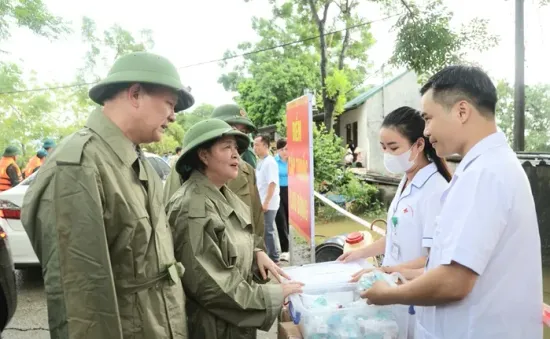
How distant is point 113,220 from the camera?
1.31m

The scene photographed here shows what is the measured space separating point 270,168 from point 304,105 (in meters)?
2.40

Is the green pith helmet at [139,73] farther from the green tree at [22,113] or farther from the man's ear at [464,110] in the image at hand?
the green tree at [22,113]

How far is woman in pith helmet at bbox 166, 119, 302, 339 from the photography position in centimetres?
173

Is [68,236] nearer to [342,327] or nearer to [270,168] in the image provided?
[342,327]

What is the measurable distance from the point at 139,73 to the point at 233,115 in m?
2.29

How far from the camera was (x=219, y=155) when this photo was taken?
207 centimetres

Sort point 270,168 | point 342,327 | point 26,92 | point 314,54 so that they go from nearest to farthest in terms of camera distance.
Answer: point 342,327, point 270,168, point 26,92, point 314,54

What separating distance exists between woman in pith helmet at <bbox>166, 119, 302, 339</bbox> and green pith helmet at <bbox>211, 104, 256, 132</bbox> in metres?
1.50

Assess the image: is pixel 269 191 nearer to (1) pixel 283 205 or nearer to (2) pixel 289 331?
(1) pixel 283 205

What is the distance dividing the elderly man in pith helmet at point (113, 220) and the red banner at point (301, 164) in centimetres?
176

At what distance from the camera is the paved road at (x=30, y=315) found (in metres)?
3.68

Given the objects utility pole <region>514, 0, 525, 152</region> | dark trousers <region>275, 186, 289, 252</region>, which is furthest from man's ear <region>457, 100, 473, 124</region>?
utility pole <region>514, 0, 525, 152</region>

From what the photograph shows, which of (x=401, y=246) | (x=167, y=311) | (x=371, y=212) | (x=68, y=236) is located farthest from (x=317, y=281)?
(x=371, y=212)

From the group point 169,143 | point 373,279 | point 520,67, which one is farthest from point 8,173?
point 169,143
